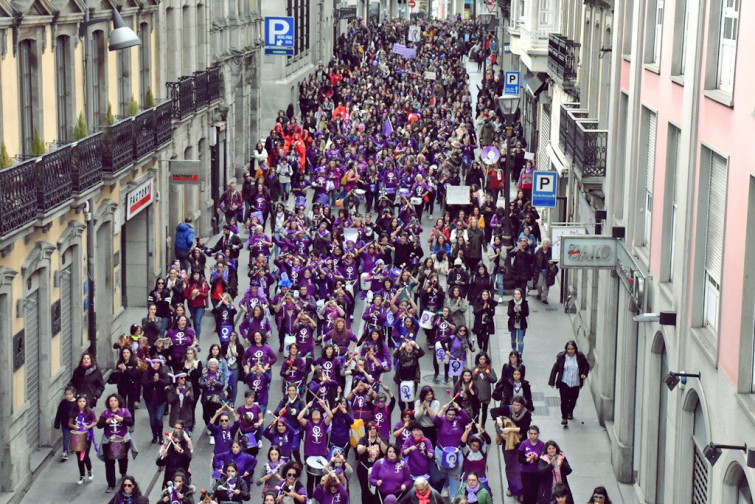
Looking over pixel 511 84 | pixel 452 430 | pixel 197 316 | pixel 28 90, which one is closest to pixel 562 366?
pixel 452 430

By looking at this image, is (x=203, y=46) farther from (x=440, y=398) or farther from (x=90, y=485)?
(x=90, y=485)

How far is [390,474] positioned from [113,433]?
4.26 m

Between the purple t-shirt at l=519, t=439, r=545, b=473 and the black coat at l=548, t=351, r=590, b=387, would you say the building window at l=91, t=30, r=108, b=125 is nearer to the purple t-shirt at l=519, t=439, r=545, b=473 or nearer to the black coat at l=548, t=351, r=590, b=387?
the black coat at l=548, t=351, r=590, b=387

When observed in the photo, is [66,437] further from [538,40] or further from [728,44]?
[538,40]

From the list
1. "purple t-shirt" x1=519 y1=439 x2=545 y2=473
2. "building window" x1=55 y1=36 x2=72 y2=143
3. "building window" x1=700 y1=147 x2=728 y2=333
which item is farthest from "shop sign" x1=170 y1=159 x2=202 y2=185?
"building window" x1=700 y1=147 x2=728 y2=333

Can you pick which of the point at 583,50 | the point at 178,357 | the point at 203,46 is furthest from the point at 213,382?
the point at 203,46

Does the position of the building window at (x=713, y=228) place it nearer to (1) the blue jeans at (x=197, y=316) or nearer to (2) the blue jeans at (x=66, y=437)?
(2) the blue jeans at (x=66, y=437)

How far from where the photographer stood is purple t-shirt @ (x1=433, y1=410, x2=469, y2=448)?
63.2 feet

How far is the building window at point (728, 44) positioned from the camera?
1549 centimetres

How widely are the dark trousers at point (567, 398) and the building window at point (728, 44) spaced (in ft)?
25.4

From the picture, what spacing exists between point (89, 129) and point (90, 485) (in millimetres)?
7775

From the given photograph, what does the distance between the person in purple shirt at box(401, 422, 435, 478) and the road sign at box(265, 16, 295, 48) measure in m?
29.8

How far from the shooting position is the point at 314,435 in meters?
19.2

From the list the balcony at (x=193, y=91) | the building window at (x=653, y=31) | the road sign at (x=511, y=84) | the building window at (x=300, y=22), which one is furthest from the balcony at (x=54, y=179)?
the building window at (x=300, y=22)
